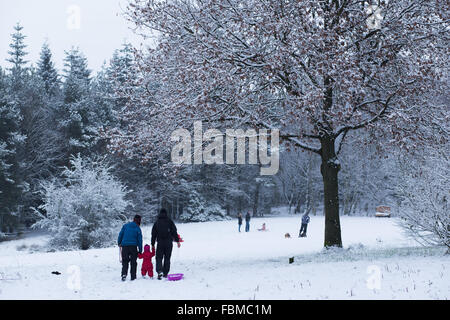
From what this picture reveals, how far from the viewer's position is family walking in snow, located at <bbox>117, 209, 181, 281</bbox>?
10.0 metres

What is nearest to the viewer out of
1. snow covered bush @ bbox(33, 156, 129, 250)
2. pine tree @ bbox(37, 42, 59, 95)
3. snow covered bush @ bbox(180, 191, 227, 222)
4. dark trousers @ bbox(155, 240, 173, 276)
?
dark trousers @ bbox(155, 240, 173, 276)

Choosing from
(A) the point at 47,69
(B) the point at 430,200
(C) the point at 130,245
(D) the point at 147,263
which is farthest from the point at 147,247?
(A) the point at 47,69

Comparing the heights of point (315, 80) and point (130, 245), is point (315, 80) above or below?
above

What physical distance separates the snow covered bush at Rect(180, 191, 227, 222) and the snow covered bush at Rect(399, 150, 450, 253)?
114 ft

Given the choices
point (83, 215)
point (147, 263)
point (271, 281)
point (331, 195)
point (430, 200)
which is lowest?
point (271, 281)

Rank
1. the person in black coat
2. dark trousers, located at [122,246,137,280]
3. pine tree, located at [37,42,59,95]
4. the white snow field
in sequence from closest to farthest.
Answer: the white snow field < dark trousers, located at [122,246,137,280] < the person in black coat < pine tree, located at [37,42,59,95]

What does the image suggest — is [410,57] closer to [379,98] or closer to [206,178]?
[379,98]

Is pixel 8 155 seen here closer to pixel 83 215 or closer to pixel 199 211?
pixel 83 215

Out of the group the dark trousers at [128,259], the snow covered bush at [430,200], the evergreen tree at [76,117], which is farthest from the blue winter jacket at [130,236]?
the evergreen tree at [76,117]

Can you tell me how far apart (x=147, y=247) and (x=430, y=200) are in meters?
7.51

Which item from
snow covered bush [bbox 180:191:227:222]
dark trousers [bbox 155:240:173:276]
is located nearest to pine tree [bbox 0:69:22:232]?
snow covered bush [bbox 180:191:227:222]

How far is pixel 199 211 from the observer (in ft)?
150

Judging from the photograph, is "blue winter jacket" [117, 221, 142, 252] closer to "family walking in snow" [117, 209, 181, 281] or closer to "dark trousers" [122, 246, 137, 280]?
"family walking in snow" [117, 209, 181, 281]
